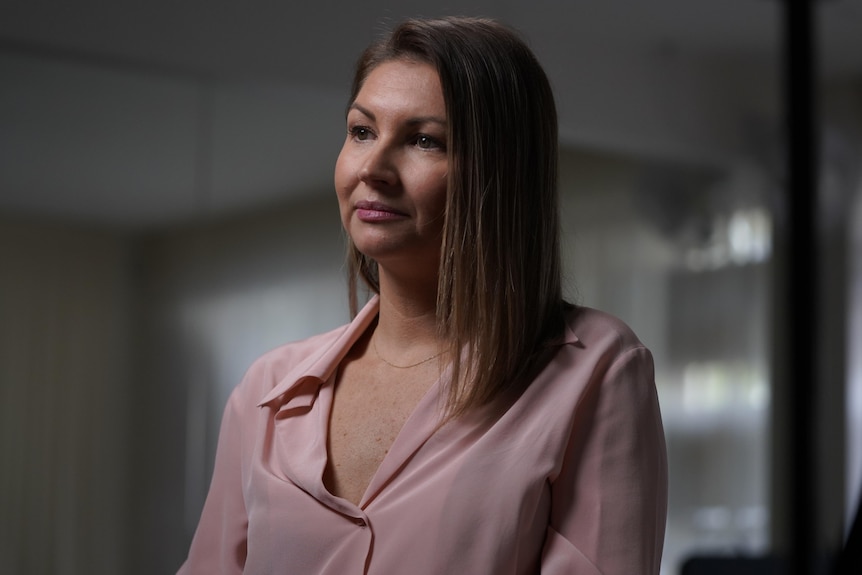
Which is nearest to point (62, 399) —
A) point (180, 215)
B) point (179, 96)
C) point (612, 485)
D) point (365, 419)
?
point (180, 215)

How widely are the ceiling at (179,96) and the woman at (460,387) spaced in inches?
87.2

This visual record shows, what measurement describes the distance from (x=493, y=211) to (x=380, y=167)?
0.38ft

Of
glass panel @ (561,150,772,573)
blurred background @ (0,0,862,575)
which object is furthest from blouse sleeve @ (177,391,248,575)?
glass panel @ (561,150,772,573)

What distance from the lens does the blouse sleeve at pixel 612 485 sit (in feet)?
3.19

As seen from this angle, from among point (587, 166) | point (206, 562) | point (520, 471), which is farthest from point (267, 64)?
point (520, 471)

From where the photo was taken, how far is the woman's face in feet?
3.49

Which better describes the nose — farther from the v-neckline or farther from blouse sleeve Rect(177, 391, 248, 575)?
blouse sleeve Rect(177, 391, 248, 575)

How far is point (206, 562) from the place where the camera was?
3.97ft

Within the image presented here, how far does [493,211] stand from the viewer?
1.05 m

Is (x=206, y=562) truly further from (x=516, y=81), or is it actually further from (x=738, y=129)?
(x=738, y=129)

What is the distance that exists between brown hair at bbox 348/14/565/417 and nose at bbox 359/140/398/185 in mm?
59

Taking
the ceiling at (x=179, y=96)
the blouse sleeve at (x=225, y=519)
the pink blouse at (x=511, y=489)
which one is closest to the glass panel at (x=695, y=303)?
the ceiling at (x=179, y=96)

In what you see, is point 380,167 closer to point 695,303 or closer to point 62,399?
point 62,399

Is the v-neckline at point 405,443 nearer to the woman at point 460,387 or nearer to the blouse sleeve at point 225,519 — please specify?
the woman at point 460,387
